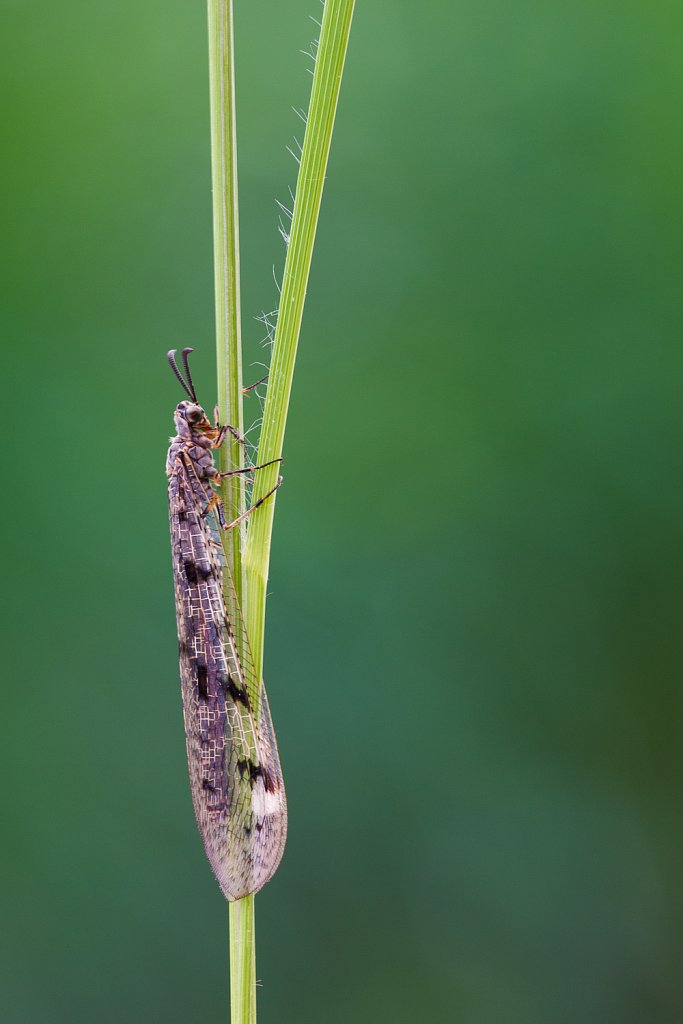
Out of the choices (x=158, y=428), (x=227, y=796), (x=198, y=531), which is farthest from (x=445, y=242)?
(x=227, y=796)

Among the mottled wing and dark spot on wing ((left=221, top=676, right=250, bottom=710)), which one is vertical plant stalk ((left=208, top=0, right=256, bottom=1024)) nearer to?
the mottled wing

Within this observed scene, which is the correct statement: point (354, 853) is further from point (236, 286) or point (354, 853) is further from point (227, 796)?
point (236, 286)

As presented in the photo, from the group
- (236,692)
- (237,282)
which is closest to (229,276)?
(237,282)

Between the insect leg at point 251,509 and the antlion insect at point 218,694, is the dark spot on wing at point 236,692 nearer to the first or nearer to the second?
the antlion insect at point 218,694

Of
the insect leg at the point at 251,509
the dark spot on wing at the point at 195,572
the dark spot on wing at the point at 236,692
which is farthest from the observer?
the dark spot on wing at the point at 195,572

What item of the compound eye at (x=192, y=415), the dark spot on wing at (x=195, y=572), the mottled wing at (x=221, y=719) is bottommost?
the mottled wing at (x=221, y=719)

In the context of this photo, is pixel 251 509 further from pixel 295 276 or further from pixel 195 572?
pixel 195 572

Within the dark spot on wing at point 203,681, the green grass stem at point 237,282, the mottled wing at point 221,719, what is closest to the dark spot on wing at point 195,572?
the mottled wing at point 221,719
